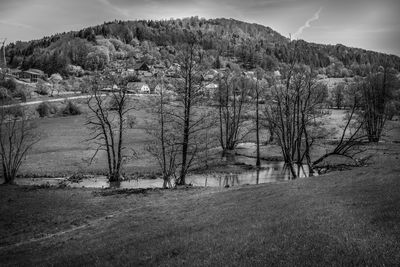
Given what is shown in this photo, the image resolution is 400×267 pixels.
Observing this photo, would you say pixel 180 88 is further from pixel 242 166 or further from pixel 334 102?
pixel 334 102

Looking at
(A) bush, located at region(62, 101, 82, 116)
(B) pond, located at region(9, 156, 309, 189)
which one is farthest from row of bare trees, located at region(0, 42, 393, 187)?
(A) bush, located at region(62, 101, 82, 116)

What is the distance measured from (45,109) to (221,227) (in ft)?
333

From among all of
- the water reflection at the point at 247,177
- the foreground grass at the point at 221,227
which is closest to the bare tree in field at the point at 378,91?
the water reflection at the point at 247,177

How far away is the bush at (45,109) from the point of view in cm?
10550

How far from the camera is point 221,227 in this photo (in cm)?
1733

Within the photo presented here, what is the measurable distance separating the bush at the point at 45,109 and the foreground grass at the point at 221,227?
79164 millimetres

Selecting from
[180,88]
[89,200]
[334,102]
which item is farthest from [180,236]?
[334,102]

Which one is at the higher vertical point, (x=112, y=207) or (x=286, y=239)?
(x=286, y=239)

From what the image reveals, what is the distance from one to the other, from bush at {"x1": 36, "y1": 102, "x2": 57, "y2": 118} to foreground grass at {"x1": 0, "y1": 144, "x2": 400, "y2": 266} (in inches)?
3117

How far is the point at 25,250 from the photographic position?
20.4m

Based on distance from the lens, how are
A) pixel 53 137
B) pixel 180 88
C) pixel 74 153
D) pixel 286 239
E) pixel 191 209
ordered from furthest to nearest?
pixel 53 137 < pixel 74 153 < pixel 180 88 < pixel 191 209 < pixel 286 239

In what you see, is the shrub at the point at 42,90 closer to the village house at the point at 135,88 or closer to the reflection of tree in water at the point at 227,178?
the village house at the point at 135,88

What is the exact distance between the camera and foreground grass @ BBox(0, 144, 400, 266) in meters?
11.6

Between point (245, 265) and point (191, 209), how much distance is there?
48.0ft
